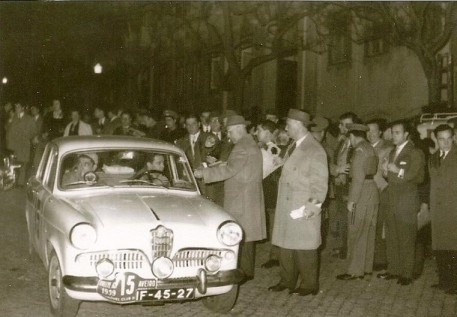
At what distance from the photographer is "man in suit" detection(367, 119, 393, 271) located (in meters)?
8.52

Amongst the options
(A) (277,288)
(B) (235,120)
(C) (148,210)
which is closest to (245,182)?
(B) (235,120)

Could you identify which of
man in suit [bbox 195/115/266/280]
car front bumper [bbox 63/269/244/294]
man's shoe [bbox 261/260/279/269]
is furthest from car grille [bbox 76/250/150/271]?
man's shoe [bbox 261/260/279/269]

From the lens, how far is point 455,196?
7.53 m

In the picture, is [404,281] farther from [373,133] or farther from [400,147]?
[373,133]

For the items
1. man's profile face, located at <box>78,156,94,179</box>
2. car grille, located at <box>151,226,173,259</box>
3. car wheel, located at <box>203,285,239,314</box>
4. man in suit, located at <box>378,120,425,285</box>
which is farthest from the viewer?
man in suit, located at <box>378,120,425,285</box>

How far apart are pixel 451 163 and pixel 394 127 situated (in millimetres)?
778

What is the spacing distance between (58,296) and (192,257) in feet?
4.27

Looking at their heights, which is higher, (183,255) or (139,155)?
(139,155)

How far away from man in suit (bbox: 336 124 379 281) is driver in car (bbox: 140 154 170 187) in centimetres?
224

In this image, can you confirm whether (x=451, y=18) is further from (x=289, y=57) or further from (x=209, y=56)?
(x=209, y=56)

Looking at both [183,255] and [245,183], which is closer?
[183,255]

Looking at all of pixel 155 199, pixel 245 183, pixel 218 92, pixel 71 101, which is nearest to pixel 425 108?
pixel 245 183

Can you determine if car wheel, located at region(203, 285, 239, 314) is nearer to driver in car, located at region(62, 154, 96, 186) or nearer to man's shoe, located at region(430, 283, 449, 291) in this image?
driver in car, located at region(62, 154, 96, 186)

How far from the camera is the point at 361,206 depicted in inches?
314
